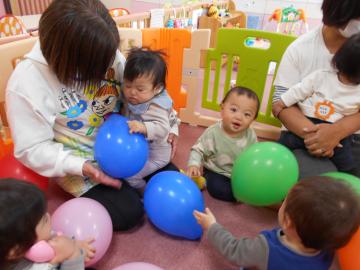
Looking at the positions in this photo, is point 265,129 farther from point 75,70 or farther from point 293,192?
point 75,70

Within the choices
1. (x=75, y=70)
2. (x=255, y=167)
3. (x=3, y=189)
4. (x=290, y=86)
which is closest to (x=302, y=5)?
(x=290, y=86)

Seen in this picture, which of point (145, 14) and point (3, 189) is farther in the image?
point (145, 14)

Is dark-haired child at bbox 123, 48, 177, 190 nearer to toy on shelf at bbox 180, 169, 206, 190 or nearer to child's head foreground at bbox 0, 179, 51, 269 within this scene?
toy on shelf at bbox 180, 169, 206, 190

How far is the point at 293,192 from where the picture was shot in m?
0.81

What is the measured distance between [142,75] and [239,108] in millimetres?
442

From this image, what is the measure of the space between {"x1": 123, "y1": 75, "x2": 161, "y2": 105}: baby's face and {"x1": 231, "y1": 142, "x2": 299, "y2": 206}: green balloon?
17.8 inches

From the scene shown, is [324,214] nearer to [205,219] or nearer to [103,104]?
[205,219]

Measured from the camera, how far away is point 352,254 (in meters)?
0.91

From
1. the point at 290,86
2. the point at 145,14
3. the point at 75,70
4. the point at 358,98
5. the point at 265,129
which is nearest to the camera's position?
the point at 75,70

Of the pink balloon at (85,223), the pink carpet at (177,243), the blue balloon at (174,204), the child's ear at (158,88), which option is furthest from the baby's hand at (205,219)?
the child's ear at (158,88)

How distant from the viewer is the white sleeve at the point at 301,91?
4.42 ft

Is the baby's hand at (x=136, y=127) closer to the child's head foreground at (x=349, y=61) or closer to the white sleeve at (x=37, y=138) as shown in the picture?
the white sleeve at (x=37, y=138)

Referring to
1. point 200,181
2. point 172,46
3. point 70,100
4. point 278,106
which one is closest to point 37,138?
point 70,100

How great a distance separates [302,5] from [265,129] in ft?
7.31
